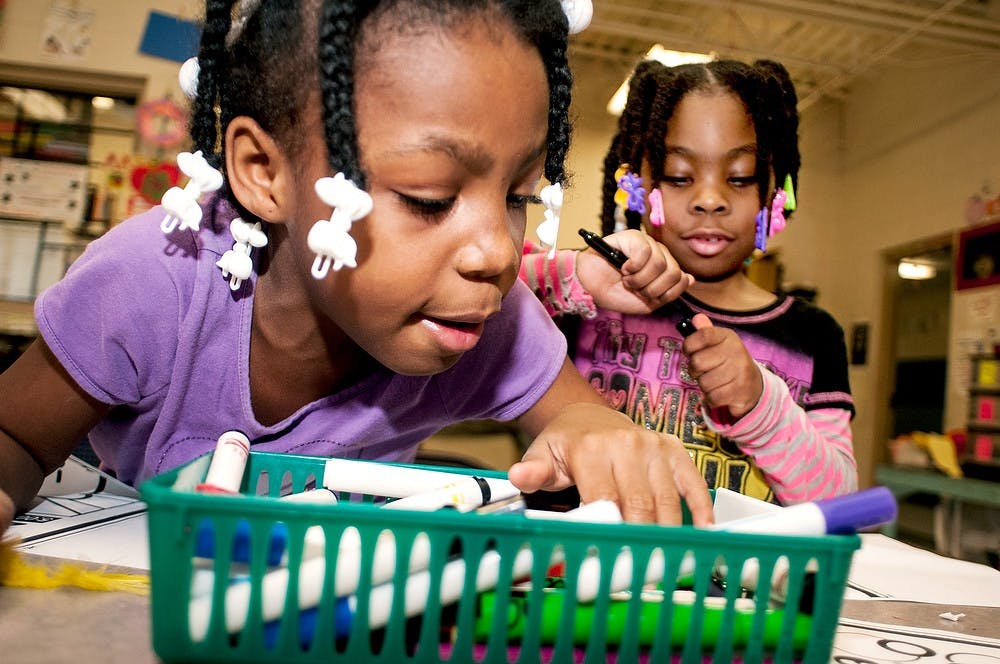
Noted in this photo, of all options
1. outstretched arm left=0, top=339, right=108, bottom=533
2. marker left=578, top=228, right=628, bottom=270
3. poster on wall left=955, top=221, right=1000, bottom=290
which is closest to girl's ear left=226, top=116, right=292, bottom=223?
outstretched arm left=0, top=339, right=108, bottom=533

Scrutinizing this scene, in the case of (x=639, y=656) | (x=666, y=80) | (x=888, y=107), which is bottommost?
(x=639, y=656)

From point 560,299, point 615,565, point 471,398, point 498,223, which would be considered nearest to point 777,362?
point 560,299

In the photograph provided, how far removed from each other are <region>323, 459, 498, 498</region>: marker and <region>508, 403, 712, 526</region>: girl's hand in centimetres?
7

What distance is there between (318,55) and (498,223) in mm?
171

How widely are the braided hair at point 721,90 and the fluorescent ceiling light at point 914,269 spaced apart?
426cm

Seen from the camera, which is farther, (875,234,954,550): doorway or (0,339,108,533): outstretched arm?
A: (875,234,954,550): doorway

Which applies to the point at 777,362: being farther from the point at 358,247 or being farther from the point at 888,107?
the point at 888,107

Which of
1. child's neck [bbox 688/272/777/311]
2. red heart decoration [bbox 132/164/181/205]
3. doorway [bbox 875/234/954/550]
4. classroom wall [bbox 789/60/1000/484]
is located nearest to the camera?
child's neck [bbox 688/272/777/311]

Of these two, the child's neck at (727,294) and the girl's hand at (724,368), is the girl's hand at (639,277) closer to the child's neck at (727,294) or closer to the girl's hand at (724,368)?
the girl's hand at (724,368)

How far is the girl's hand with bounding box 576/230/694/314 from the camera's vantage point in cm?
82

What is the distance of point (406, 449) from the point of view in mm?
914

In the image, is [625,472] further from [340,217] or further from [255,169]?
[255,169]

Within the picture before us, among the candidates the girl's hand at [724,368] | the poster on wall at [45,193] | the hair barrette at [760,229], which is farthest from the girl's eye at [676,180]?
the poster on wall at [45,193]

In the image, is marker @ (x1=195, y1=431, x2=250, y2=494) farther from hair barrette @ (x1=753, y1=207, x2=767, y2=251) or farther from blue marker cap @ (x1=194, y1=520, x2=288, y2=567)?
hair barrette @ (x1=753, y1=207, x2=767, y2=251)
